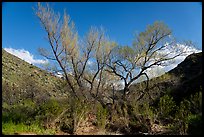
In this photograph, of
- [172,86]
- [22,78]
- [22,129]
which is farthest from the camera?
[22,78]

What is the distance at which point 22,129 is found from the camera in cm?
803

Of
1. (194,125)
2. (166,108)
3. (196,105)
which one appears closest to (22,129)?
(194,125)

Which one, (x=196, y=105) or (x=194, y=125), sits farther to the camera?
(x=196, y=105)

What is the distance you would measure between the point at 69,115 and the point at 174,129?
3.54 meters

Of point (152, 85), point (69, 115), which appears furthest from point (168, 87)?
point (69, 115)

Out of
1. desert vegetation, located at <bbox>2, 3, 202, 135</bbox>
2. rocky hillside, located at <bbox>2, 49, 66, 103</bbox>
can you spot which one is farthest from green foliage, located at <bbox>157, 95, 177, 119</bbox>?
rocky hillside, located at <bbox>2, 49, 66, 103</bbox>

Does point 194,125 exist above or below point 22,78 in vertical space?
below

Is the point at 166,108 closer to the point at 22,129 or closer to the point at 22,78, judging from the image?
the point at 22,129

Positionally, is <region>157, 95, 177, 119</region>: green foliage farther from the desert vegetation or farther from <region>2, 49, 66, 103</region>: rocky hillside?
<region>2, 49, 66, 103</region>: rocky hillside

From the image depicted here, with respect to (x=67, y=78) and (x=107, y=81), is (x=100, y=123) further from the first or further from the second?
(x=107, y=81)

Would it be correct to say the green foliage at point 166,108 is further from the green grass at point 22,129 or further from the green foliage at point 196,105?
the green grass at point 22,129

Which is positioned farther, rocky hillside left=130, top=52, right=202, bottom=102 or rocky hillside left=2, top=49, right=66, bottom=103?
rocky hillside left=2, top=49, right=66, bottom=103

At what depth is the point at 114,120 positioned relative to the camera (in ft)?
34.2

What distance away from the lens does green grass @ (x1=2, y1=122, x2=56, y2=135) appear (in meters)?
7.62
